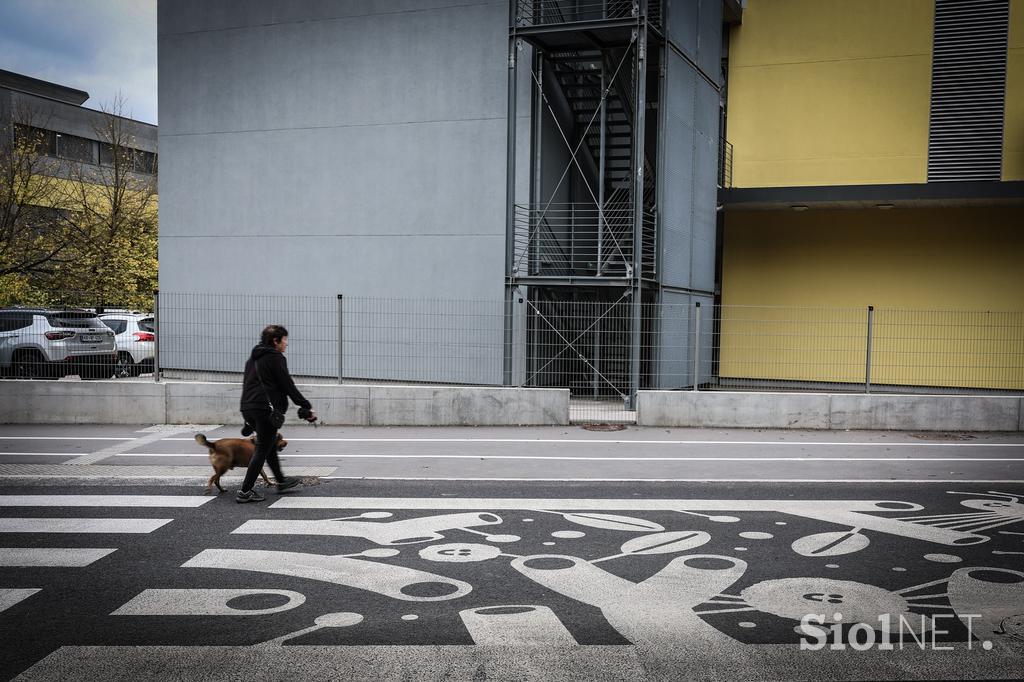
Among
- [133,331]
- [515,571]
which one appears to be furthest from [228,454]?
[133,331]

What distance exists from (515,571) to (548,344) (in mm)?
9694

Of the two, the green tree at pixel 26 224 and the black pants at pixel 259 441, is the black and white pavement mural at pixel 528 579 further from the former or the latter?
the green tree at pixel 26 224

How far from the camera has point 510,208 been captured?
16688mm

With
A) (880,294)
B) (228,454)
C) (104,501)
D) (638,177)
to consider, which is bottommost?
(104,501)

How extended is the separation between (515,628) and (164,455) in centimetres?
756

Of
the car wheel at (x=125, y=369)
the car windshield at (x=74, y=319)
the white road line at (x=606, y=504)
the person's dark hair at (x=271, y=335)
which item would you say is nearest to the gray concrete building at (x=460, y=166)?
the car wheel at (x=125, y=369)

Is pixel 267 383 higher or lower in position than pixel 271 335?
lower

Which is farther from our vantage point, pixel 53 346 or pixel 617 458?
pixel 53 346

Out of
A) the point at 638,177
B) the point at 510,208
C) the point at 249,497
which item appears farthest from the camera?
the point at 510,208

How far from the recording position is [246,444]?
28.2 ft

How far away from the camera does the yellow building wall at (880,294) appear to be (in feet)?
60.5

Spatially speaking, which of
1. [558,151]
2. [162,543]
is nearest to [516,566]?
[162,543]

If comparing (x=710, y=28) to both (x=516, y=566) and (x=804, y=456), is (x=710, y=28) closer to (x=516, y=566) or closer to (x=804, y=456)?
(x=804, y=456)

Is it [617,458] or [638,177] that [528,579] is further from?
[638,177]
